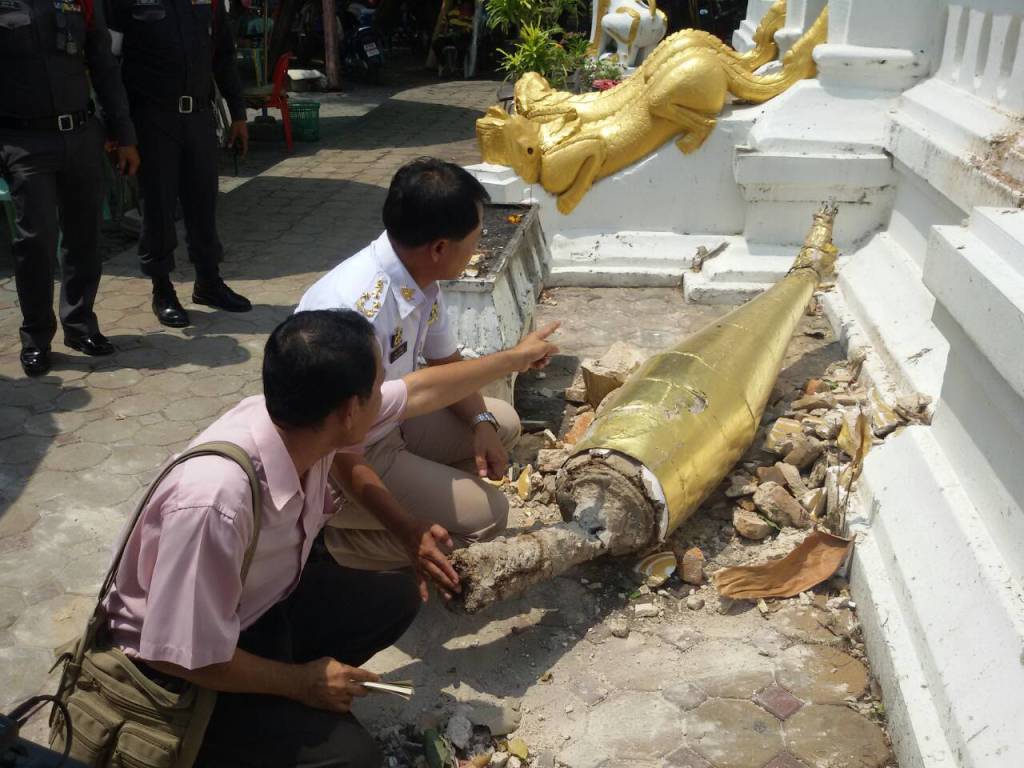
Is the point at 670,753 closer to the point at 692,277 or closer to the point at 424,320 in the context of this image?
the point at 424,320

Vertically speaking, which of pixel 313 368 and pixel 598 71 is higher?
pixel 313 368

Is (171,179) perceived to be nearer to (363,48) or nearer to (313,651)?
(313,651)

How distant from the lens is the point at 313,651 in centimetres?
217

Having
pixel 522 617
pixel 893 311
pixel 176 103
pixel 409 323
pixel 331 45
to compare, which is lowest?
pixel 522 617

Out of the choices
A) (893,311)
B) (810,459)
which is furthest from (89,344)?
(893,311)

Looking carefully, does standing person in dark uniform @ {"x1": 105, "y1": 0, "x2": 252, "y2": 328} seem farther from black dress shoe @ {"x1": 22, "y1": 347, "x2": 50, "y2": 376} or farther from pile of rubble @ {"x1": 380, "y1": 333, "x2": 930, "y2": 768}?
pile of rubble @ {"x1": 380, "y1": 333, "x2": 930, "y2": 768}

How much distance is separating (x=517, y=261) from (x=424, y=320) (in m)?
1.40

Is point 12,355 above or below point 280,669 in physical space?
below

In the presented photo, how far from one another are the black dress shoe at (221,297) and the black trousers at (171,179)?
178 mm

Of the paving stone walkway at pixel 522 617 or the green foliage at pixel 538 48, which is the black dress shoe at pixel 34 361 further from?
the green foliage at pixel 538 48

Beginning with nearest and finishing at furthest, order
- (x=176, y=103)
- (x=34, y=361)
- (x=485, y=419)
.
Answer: (x=485, y=419), (x=34, y=361), (x=176, y=103)

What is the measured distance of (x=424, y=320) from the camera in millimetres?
2754

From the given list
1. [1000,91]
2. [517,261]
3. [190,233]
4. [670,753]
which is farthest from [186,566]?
[190,233]

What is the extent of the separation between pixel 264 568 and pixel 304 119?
28.5 ft
